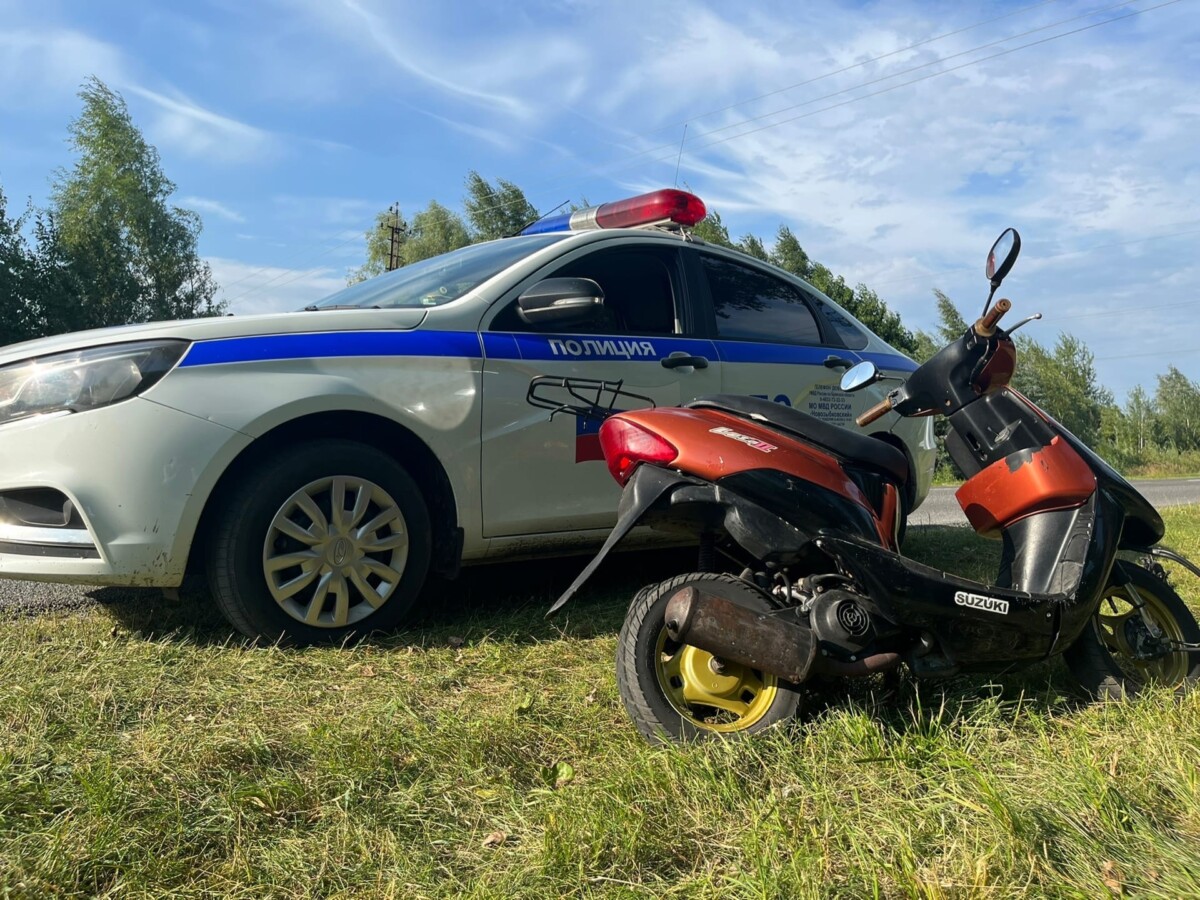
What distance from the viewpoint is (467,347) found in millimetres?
3518

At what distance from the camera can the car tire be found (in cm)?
302

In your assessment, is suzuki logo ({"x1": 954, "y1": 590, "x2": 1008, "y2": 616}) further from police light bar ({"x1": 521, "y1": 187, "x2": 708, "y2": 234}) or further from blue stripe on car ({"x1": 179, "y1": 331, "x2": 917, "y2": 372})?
police light bar ({"x1": 521, "y1": 187, "x2": 708, "y2": 234})

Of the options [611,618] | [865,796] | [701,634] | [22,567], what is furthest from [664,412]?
[22,567]

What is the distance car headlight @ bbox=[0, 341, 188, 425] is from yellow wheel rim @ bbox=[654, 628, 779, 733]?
1.90m

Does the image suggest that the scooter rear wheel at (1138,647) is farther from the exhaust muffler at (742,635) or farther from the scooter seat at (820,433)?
the exhaust muffler at (742,635)

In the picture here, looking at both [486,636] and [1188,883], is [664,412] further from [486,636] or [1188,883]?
[1188,883]

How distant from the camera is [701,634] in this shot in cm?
226

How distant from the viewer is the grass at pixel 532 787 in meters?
1.68

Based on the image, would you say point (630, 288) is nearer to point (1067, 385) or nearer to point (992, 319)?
point (992, 319)

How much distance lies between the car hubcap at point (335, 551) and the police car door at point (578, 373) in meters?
0.42

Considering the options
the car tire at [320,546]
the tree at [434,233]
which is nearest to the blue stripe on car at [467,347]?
the car tire at [320,546]

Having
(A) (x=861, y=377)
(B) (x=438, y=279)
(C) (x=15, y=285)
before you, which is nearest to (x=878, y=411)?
(A) (x=861, y=377)

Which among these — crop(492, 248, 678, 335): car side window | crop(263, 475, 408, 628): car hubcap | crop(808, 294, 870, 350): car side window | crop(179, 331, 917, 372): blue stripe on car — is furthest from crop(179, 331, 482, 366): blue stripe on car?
crop(808, 294, 870, 350): car side window

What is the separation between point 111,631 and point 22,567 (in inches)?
18.4
